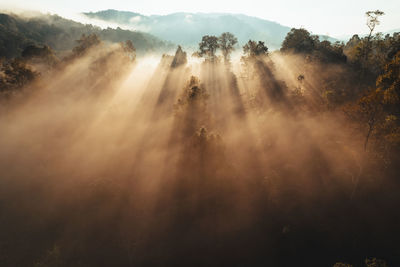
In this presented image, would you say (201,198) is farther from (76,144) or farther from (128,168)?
(76,144)

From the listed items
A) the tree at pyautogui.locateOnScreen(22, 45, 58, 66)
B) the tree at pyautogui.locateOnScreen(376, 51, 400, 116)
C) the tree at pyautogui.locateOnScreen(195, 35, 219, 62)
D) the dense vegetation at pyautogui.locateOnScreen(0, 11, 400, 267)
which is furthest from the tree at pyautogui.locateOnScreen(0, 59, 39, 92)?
the tree at pyautogui.locateOnScreen(376, 51, 400, 116)

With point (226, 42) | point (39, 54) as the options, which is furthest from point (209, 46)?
point (39, 54)

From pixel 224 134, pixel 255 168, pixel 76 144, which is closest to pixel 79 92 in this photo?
pixel 76 144

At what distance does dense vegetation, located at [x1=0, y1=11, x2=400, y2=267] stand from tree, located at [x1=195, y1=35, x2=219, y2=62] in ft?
148

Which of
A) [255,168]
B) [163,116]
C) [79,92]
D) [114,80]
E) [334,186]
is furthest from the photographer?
[114,80]

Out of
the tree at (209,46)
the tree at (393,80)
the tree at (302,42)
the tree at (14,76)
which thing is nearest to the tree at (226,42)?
the tree at (209,46)

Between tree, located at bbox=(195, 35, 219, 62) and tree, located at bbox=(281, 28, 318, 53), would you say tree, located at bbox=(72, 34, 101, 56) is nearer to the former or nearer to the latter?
tree, located at bbox=(195, 35, 219, 62)

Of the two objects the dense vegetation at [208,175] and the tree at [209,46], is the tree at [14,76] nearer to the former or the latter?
the dense vegetation at [208,175]

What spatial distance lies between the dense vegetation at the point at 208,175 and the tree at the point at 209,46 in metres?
45.2

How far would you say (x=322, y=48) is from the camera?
90.0 metres

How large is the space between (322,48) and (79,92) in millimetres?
104889

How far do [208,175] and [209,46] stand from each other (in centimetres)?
8745

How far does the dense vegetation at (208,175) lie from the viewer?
35.7 metres

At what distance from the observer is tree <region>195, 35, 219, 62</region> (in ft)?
357
